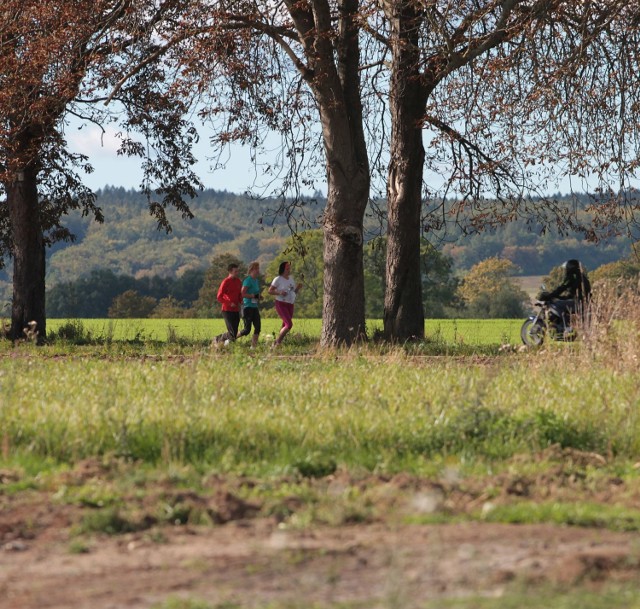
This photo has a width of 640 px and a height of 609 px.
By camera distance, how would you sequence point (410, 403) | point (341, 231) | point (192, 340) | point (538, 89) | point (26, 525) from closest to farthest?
point (26, 525)
point (410, 403)
point (538, 89)
point (341, 231)
point (192, 340)

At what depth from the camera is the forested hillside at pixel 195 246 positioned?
456 feet

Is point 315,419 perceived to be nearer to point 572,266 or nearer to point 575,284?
point 572,266

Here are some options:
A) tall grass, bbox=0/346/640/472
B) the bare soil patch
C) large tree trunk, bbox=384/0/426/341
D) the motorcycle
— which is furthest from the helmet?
the bare soil patch

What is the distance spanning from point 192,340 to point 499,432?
1683cm

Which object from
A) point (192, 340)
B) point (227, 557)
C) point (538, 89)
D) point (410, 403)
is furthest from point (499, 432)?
point (192, 340)

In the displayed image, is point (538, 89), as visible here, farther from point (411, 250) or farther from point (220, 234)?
point (220, 234)

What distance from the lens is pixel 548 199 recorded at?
72.9ft

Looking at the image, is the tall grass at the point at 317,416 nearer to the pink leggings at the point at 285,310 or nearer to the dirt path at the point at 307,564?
the dirt path at the point at 307,564

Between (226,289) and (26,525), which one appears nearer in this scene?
(26,525)

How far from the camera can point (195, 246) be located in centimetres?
17088

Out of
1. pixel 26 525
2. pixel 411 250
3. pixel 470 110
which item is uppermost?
pixel 470 110

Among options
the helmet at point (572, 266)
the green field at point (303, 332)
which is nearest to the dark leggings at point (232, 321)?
the green field at point (303, 332)

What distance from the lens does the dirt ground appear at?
4684 millimetres

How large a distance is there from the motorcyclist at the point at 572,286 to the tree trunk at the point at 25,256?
12.2 m
